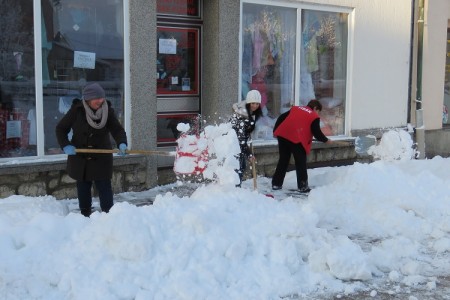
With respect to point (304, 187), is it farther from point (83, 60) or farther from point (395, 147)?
point (83, 60)

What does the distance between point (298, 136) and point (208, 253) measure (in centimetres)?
408

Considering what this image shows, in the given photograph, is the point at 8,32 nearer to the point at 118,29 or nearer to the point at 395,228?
the point at 118,29

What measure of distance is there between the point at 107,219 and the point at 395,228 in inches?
128

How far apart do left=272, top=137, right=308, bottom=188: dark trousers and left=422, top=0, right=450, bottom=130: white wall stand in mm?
4825

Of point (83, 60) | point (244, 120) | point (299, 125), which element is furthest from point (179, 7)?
point (299, 125)

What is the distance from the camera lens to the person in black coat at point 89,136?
626cm

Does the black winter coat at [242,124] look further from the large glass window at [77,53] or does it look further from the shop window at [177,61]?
the large glass window at [77,53]

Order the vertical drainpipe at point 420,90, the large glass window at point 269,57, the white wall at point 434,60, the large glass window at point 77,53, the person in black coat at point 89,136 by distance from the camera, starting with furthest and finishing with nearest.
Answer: the white wall at point 434,60 < the vertical drainpipe at point 420,90 < the large glass window at point 269,57 < the large glass window at point 77,53 < the person in black coat at point 89,136

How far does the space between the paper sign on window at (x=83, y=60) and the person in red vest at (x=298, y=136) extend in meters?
2.78

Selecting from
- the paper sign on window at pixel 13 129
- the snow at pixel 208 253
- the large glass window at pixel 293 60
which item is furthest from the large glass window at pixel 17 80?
the large glass window at pixel 293 60

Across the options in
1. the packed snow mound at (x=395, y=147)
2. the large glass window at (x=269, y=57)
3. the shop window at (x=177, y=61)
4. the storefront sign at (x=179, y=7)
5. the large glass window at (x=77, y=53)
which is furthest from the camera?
the large glass window at (x=269, y=57)

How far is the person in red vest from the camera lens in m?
8.62

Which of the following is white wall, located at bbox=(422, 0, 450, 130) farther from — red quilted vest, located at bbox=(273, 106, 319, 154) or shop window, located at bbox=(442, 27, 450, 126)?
red quilted vest, located at bbox=(273, 106, 319, 154)

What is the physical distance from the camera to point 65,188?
7.72 m
